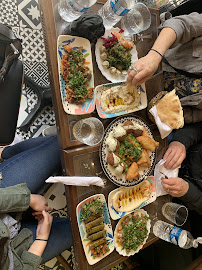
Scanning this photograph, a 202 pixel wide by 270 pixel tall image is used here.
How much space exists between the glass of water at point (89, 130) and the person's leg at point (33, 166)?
0.47 metres

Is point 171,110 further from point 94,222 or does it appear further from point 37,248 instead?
point 37,248

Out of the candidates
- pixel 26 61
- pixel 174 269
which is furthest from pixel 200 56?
pixel 174 269

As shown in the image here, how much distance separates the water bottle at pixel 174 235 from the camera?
1.55 meters

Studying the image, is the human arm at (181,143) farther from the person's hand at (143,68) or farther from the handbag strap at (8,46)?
the handbag strap at (8,46)

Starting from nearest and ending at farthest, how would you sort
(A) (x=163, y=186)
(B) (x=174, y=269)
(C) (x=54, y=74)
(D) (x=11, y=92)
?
1. (C) (x=54, y=74)
2. (D) (x=11, y=92)
3. (A) (x=163, y=186)
4. (B) (x=174, y=269)

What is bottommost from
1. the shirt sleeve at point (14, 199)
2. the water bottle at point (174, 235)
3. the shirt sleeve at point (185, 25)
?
the water bottle at point (174, 235)

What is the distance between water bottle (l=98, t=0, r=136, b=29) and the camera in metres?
1.39

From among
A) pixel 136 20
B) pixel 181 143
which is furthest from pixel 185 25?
pixel 181 143

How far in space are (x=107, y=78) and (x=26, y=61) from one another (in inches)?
45.5

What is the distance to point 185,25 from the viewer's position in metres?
1.58

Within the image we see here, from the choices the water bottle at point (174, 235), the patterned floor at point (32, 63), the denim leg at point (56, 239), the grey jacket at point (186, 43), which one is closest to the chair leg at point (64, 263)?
the patterned floor at point (32, 63)

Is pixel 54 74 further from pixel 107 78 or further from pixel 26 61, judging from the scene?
pixel 26 61

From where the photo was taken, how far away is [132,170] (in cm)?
150

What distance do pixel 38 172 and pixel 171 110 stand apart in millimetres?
1039
